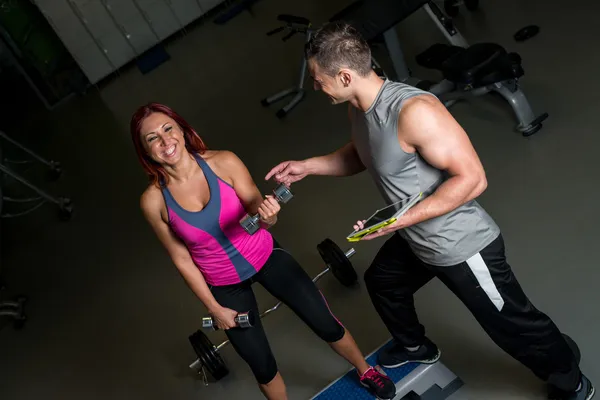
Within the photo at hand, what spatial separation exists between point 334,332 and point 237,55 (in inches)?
165

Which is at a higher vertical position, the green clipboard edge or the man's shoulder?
the man's shoulder

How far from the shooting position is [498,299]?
6.85ft

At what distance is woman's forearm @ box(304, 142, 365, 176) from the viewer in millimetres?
2328

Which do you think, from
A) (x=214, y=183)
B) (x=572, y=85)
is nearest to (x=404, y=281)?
(x=214, y=183)

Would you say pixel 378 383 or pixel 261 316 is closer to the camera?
pixel 378 383

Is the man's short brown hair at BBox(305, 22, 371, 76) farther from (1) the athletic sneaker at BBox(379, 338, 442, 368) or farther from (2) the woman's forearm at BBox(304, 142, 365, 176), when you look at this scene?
(1) the athletic sneaker at BBox(379, 338, 442, 368)

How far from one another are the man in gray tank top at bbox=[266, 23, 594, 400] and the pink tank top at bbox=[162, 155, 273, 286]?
8.5 inches

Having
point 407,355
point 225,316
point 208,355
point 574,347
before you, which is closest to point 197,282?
point 225,316

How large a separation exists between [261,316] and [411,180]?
135cm

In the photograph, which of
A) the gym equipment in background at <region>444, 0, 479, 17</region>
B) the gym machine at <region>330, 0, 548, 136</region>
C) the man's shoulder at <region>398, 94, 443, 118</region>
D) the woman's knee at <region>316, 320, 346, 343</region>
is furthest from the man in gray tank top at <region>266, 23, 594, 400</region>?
the gym equipment in background at <region>444, 0, 479, 17</region>

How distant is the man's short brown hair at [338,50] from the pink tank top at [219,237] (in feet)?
2.19

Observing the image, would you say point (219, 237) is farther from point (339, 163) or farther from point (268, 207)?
point (339, 163)

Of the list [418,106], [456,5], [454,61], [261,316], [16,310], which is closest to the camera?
[418,106]

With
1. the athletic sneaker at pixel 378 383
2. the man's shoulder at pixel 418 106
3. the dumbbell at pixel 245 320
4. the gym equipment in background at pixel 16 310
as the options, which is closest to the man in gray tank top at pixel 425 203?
the man's shoulder at pixel 418 106
